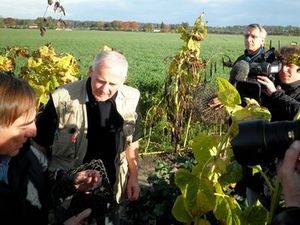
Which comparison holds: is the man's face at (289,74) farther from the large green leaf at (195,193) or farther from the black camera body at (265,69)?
the large green leaf at (195,193)

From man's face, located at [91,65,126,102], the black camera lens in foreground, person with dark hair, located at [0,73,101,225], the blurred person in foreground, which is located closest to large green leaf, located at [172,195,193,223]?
the black camera lens in foreground

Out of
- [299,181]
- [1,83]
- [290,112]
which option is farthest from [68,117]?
[299,181]

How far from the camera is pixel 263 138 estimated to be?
1179 mm

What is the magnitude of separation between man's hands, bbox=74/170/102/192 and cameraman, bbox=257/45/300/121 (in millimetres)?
1304

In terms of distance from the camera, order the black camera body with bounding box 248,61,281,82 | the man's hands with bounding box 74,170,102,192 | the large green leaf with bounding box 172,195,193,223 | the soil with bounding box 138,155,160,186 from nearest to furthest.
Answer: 1. the large green leaf with bounding box 172,195,193,223
2. the man's hands with bounding box 74,170,102,192
3. the black camera body with bounding box 248,61,281,82
4. the soil with bounding box 138,155,160,186

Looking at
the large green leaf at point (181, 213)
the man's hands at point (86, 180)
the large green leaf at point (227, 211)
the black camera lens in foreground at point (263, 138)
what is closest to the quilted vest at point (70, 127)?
the man's hands at point (86, 180)

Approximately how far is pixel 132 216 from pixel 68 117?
1155mm

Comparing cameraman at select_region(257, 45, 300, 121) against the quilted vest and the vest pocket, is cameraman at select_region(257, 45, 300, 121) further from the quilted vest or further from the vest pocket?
the vest pocket

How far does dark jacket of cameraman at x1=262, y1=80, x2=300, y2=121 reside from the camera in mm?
2693

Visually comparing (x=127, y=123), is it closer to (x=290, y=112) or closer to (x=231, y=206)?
(x=290, y=112)

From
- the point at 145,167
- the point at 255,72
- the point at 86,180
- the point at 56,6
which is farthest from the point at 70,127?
the point at 145,167

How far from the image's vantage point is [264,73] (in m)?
2.73

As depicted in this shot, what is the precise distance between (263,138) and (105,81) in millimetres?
1568

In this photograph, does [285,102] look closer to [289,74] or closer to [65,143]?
[289,74]
